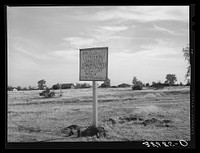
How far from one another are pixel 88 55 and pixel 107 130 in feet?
5.32

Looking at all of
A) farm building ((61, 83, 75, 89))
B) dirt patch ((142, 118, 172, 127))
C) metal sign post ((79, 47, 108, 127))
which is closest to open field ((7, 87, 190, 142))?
dirt patch ((142, 118, 172, 127))

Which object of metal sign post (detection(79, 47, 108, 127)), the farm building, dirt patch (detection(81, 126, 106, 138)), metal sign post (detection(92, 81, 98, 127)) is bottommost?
dirt patch (detection(81, 126, 106, 138))

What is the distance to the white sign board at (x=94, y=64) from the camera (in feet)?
15.0

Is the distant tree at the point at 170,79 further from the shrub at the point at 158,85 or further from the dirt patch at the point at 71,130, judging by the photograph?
the dirt patch at the point at 71,130

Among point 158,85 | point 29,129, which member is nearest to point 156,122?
point 158,85

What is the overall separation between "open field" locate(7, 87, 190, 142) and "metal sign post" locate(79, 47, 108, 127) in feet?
1.67

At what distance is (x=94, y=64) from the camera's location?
4.62m

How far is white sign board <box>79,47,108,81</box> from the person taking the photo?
15.0ft

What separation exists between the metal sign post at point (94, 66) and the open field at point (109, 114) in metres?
0.51

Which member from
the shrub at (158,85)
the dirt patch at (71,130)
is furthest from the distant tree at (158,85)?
the dirt patch at (71,130)

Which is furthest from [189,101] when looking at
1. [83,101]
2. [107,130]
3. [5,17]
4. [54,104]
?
[5,17]

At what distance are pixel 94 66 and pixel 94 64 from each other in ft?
0.13

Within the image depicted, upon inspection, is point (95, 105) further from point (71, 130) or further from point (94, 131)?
point (71, 130)

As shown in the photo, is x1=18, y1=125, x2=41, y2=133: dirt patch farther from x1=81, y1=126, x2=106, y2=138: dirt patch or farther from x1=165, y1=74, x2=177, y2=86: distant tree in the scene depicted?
x1=165, y1=74, x2=177, y2=86: distant tree
